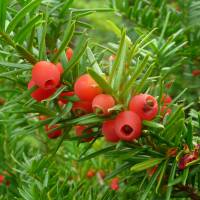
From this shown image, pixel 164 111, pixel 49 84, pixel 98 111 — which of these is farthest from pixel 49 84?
pixel 164 111

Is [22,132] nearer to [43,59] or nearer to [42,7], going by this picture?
[43,59]

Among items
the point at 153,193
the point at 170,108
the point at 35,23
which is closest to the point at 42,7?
the point at 35,23

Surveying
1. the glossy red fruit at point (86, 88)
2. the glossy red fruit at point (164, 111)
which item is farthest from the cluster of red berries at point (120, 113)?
the glossy red fruit at point (164, 111)

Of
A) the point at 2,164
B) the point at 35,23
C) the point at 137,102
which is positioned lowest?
the point at 2,164

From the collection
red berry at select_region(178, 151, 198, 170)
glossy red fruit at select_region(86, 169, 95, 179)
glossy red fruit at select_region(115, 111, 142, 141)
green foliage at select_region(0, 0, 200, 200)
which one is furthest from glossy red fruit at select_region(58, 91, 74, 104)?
glossy red fruit at select_region(86, 169, 95, 179)

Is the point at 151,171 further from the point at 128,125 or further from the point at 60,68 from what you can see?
the point at 60,68

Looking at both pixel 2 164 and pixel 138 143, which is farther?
pixel 2 164
